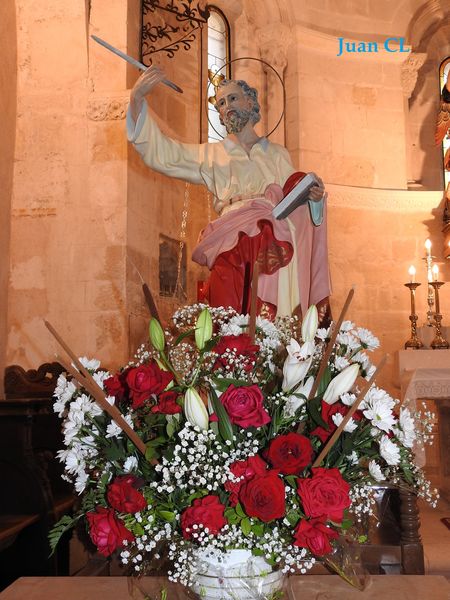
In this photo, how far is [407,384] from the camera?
13.5 feet

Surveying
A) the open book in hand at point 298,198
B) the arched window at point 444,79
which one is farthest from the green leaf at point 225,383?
the arched window at point 444,79

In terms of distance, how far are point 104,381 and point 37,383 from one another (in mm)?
3499

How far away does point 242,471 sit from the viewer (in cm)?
115

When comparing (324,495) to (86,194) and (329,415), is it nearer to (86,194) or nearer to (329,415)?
(329,415)

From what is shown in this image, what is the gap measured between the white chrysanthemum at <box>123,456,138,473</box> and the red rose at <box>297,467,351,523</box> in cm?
33

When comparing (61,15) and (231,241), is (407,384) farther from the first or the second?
(61,15)

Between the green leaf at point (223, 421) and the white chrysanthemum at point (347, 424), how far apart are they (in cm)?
19

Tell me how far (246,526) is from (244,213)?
2068 millimetres

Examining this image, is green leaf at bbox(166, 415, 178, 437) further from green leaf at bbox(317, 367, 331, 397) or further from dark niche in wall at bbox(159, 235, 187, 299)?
dark niche in wall at bbox(159, 235, 187, 299)

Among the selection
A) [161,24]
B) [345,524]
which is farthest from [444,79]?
[345,524]

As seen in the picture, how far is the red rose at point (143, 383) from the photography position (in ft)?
3.99

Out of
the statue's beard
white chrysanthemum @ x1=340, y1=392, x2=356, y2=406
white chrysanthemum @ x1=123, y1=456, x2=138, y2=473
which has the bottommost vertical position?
white chrysanthemum @ x1=123, y1=456, x2=138, y2=473

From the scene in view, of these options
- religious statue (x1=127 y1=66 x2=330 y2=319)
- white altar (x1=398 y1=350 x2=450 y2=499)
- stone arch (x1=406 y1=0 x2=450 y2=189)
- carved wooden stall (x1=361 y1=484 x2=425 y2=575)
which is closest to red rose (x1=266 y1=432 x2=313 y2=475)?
carved wooden stall (x1=361 y1=484 x2=425 y2=575)

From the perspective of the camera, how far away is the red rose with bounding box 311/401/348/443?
1237mm
